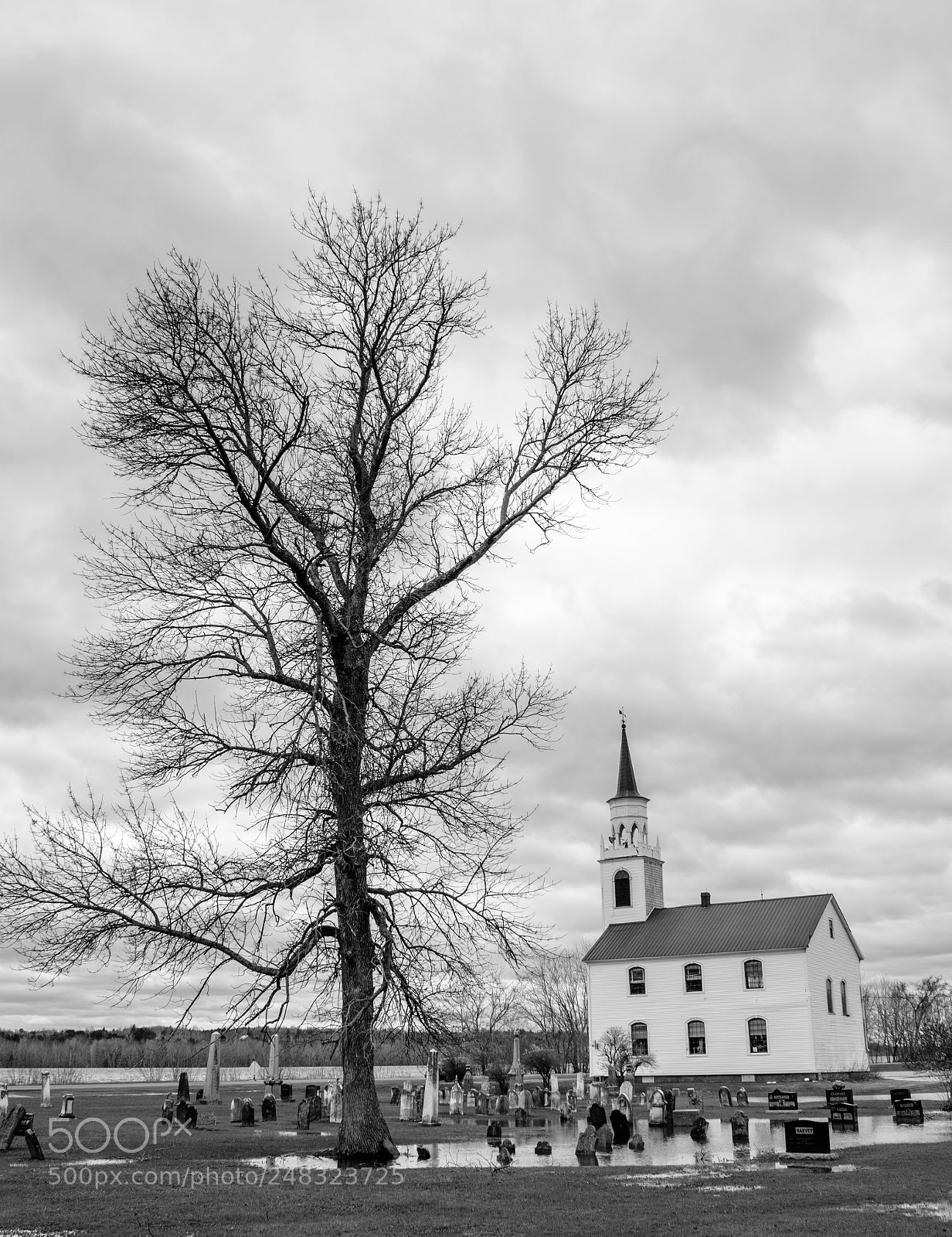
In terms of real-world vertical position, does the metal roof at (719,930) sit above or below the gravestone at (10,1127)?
above

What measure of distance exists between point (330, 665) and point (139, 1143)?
436 inches

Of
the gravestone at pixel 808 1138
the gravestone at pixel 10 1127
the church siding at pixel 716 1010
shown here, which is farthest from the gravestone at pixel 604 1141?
the church siding at pixel 716 1010

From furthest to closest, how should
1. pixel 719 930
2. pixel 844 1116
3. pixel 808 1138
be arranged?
pixel 719 930, pixel 844 1116, pixel 808 1138

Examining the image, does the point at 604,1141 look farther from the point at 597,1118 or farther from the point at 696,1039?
the point at 696,1039

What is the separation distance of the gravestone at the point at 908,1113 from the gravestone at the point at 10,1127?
852 inches

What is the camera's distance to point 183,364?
1770 cm

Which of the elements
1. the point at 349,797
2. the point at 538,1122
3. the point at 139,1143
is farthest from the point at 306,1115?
the point at 349,797

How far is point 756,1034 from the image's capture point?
55500 mm

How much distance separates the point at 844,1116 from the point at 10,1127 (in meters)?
19.4

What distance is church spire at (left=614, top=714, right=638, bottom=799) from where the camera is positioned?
2687 inches

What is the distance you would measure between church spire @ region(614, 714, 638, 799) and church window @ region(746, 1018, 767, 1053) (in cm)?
1610

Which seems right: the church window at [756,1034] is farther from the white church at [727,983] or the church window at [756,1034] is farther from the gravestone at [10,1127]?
the gravestone at [10,1127]

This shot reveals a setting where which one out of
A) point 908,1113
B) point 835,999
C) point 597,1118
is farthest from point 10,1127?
point 835,999

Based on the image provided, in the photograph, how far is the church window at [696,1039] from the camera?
2245 inches
